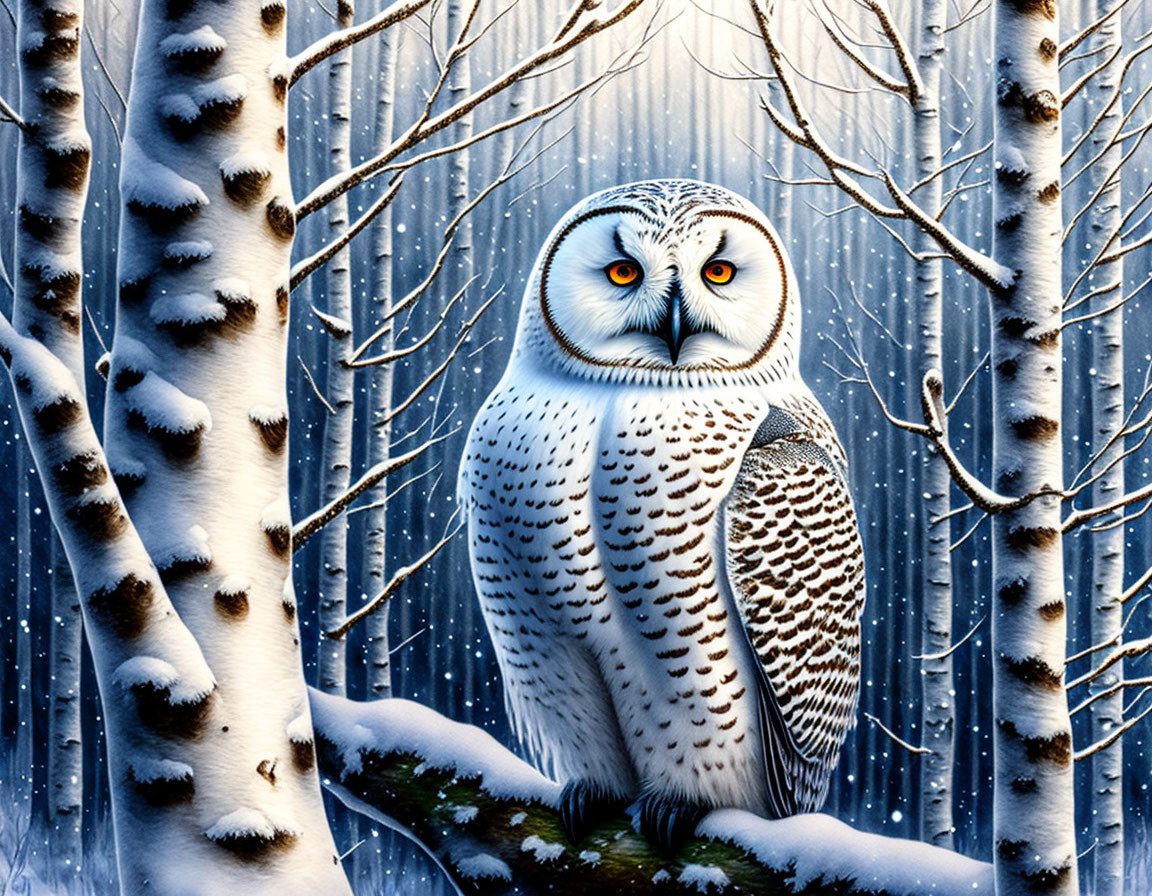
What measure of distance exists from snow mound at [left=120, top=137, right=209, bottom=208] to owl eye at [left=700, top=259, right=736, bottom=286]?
1.94 feet

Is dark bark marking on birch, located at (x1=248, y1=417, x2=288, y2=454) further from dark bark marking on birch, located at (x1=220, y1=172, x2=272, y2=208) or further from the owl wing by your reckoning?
the owl wing

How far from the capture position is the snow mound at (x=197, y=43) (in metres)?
0.75

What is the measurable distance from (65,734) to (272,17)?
1577mm

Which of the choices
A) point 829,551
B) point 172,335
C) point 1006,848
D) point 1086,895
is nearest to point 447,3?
point 829,551

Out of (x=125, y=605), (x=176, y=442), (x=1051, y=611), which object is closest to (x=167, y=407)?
(x=176, y=442)

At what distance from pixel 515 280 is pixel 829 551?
95cm

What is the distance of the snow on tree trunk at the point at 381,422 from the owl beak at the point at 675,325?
0.77m

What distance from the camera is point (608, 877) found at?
99 cm

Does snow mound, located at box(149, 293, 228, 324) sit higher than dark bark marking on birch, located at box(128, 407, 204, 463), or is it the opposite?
snow mound, located at box(149, 293, 228, 324)

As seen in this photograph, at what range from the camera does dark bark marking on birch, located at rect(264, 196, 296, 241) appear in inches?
30.0

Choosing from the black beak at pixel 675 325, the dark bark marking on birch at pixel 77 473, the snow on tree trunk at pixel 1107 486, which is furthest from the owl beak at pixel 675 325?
the snow on tree trunk at pixel 1107 486

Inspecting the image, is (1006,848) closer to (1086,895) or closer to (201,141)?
(201,141)

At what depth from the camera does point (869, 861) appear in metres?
0.83

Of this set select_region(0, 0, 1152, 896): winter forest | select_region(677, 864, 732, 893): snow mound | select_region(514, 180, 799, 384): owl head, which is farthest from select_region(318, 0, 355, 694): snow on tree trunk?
select_region(677, 864, 732, 893): snow mound
